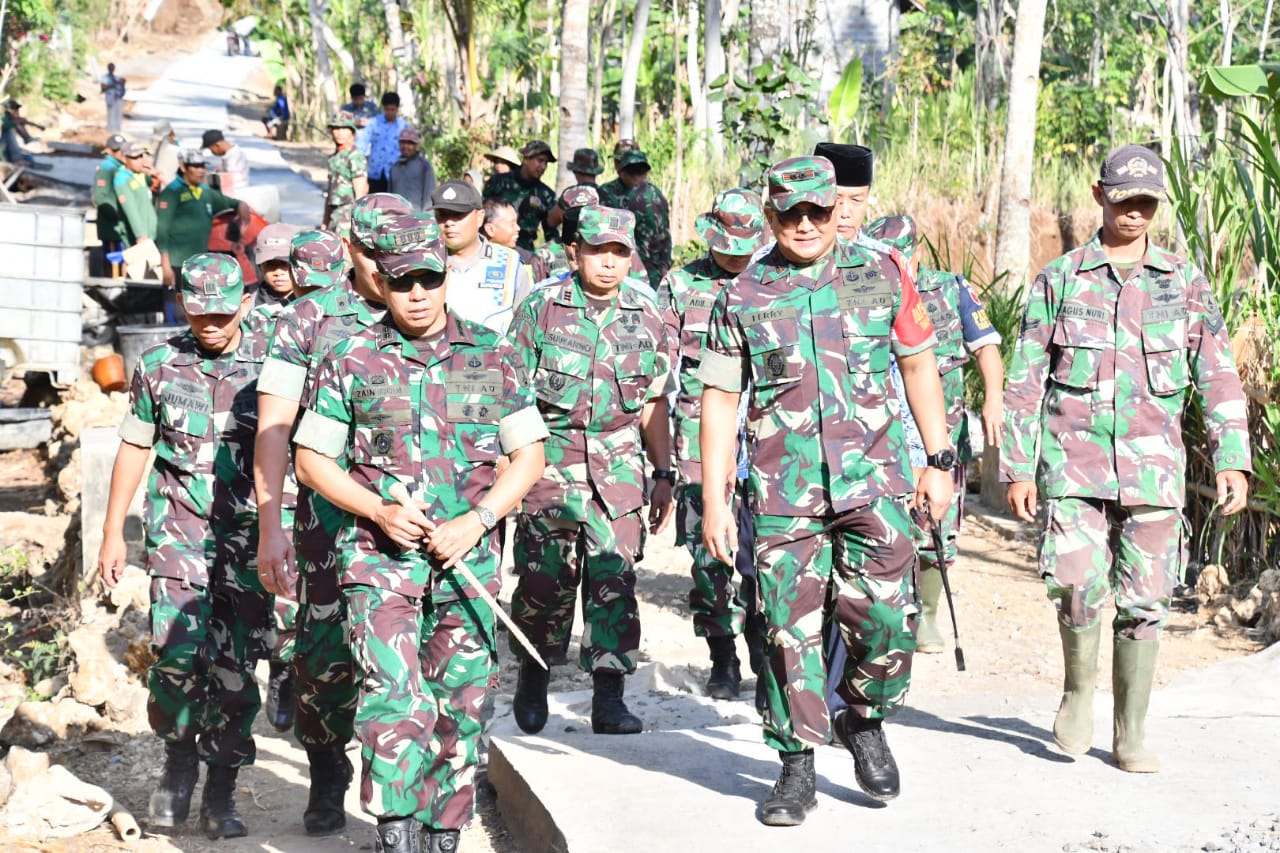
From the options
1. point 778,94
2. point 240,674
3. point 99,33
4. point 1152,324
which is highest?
point 99,33

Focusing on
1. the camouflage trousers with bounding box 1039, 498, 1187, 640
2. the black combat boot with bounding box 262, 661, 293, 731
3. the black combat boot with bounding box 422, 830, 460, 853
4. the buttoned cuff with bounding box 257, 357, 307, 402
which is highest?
the buttoned cuff with bounding box 257, 357, 307, 402

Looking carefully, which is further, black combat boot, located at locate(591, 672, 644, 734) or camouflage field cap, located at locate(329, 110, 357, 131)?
camouflage field cap, located at locate(329, 110, 357, 131)

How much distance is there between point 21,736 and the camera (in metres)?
6.95

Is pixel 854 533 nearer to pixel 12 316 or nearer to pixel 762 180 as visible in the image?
pixel 762 180

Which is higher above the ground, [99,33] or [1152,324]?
[99,33]

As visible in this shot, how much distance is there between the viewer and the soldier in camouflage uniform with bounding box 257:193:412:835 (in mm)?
4566

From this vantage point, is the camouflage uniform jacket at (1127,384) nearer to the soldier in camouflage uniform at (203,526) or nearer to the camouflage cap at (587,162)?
the soldier in camouflage uniform at (203,526)

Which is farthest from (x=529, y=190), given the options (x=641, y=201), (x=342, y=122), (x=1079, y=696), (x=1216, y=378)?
(x=1079, y=696)

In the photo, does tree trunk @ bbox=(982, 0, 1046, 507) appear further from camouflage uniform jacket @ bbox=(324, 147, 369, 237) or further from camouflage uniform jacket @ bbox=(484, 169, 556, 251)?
camouflage uniform jacket @ bbox=(324, 147, 369, 237)

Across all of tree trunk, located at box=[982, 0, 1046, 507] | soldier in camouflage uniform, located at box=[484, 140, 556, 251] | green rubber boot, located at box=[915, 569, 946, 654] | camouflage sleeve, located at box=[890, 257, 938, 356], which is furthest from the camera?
soldier in camouflage uniform, located at box=[484, 140, 556, 251]

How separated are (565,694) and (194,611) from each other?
1.69 meters

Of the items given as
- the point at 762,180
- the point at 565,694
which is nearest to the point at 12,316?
the point at 762,180

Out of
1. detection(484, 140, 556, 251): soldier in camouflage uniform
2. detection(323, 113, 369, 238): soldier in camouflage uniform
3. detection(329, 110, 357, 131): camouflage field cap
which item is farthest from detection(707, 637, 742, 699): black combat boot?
detection(329, 110, 357, 131): camouflage field cap

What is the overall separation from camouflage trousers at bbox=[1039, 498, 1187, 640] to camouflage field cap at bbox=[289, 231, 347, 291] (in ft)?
9.37
